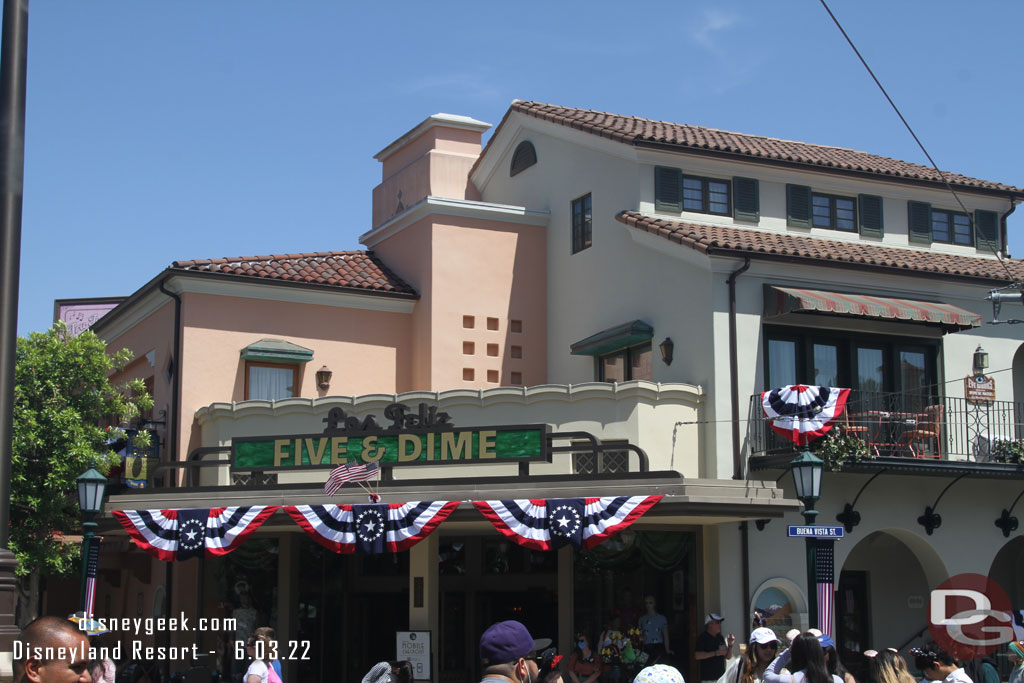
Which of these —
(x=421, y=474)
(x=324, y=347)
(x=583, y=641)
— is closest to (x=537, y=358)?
(x=324, y=347)

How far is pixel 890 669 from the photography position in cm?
927

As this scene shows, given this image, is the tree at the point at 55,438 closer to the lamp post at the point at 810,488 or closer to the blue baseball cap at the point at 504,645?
the lamp post at the point at 810,488

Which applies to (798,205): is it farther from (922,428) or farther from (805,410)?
(805,410)

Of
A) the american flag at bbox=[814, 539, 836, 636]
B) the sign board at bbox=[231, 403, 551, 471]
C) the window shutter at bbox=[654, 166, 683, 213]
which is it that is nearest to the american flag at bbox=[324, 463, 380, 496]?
the sign board at bbox=[231, 403, 551, 471]

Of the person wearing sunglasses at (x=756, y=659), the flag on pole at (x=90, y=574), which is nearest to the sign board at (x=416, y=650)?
the flag on pole at (x=90, y=574)

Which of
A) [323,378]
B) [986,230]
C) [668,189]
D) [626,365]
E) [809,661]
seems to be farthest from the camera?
[986,230]

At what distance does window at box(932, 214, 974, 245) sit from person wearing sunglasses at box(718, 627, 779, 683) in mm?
17106

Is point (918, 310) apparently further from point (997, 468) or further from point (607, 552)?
point (607, 552)

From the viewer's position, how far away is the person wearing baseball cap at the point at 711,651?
17875 mm

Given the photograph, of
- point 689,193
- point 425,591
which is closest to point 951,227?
point 689,193

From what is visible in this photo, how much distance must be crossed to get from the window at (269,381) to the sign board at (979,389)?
12.4m

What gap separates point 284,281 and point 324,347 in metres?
1.51

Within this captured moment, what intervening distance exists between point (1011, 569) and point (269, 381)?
1514cm

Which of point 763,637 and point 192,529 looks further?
point 192,529
